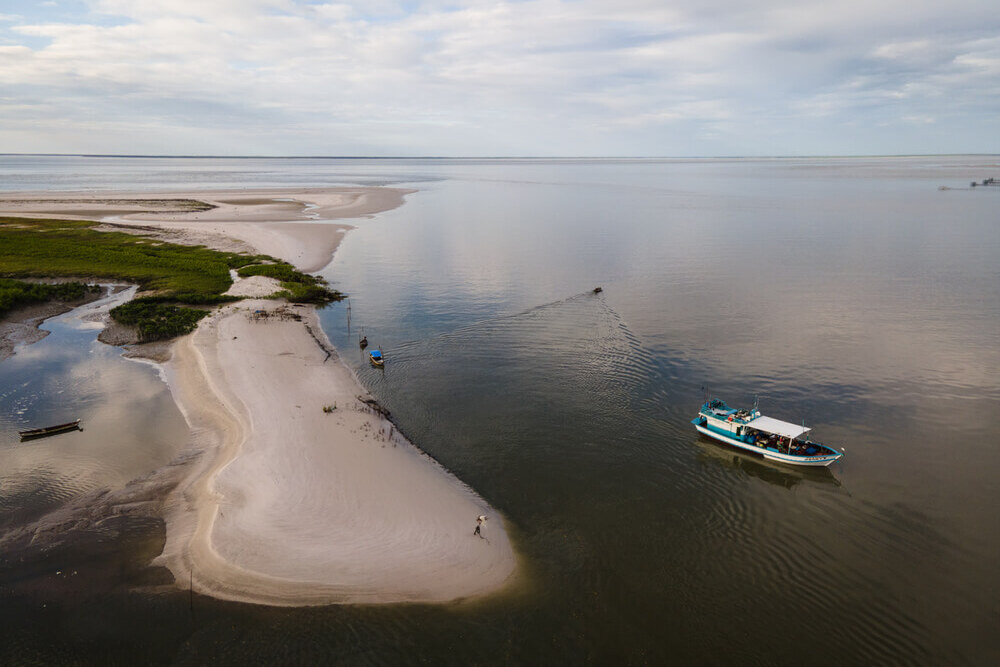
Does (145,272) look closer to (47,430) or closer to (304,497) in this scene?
(47,430)

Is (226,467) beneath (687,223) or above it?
beneath

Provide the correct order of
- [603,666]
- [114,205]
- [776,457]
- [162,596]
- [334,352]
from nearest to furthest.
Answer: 1. [603,666]
2. [162,596]
3. [776,457]
4. [334,352]
5. [114,205]

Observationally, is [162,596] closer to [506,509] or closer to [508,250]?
[506,509]

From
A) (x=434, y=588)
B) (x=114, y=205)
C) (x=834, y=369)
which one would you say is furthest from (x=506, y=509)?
(x=114, y=205)

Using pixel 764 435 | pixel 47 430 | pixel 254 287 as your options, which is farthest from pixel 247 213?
pixel 764 435

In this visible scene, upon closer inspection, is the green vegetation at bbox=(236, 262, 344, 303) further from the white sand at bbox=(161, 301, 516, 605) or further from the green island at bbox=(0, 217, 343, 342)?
the white sand at bbox=(161, 301, 516, 605)

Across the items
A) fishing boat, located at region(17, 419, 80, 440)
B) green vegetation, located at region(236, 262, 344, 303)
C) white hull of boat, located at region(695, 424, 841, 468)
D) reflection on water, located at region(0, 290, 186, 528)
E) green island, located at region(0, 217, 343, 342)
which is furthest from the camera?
green vegetation, located at region(236, 262, 344, 303)

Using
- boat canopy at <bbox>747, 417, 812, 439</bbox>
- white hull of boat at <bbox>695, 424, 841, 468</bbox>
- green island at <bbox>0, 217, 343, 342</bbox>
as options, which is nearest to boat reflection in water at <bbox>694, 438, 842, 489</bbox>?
white hull of boat at <bbox>695, 424, 841, 468</bbox>
